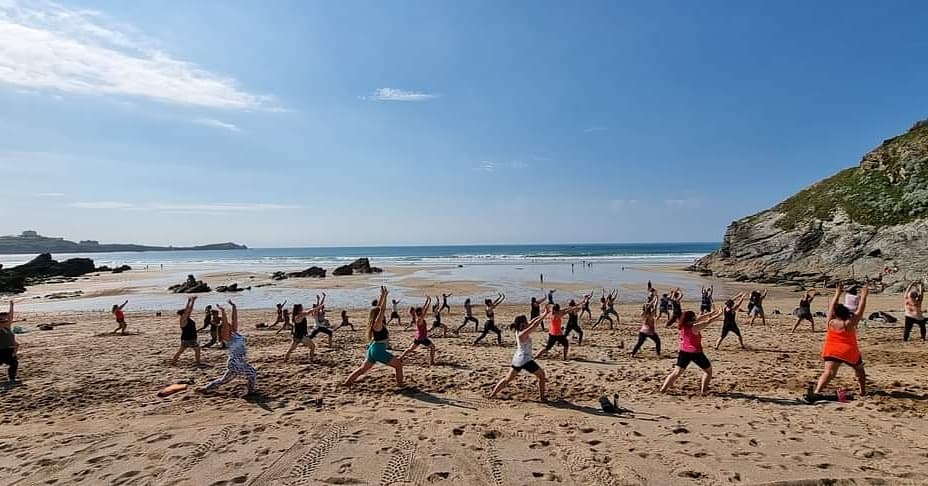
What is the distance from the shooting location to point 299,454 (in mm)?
5559

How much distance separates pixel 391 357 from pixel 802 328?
1523 cm

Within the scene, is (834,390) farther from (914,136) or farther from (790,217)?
(914,136)

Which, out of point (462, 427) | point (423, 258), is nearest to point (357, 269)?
point (423, 258)

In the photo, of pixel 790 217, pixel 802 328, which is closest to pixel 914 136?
pixel 790 217

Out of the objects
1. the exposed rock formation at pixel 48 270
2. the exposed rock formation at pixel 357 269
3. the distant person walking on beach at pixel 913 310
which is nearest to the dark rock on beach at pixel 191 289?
the exposed rock formation at pixel 357 269

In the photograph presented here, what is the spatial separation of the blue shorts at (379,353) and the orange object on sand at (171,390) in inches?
135

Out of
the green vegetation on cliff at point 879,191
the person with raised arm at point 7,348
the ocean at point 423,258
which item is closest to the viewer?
the person with raised arm at point 7,348

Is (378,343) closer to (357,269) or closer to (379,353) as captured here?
(379,353)

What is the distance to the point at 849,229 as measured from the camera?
38094 millimetres

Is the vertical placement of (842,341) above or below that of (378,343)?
above

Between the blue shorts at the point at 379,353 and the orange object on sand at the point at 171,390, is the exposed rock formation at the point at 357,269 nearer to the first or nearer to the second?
the orange object on sand at the point at 171,390

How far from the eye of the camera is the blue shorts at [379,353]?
8070 mm

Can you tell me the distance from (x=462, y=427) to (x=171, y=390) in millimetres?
5393

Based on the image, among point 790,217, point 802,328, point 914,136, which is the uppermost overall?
point 914,136
